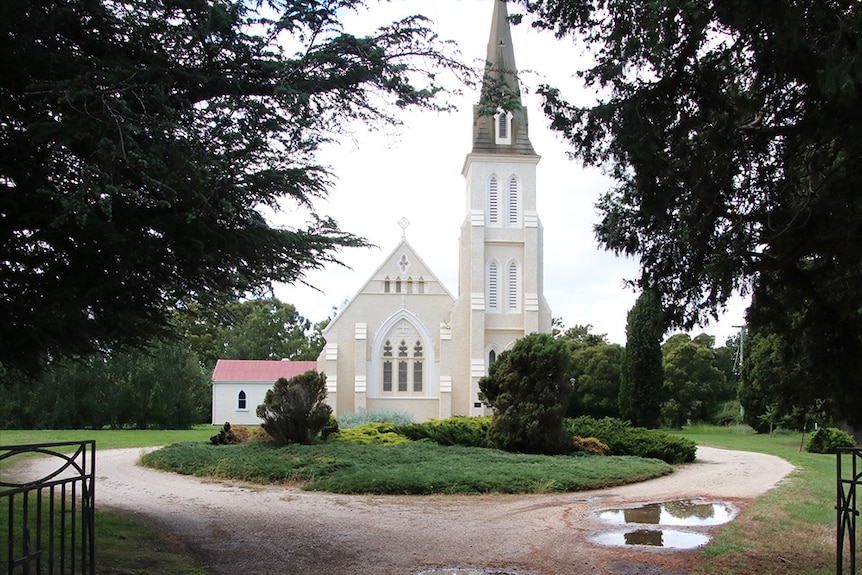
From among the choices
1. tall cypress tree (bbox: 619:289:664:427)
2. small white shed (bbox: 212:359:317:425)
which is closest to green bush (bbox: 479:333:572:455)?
tall cypress tree (bbox: 619:289:664:427)

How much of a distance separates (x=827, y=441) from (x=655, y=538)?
1576cm

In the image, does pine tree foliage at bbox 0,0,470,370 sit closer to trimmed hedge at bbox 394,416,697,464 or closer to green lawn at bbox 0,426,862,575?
green lawn at bbox 0,426,862,575

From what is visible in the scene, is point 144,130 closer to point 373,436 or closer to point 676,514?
point 676,514

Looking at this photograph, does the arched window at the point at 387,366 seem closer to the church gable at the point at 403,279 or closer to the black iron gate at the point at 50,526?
the church gable at the point at 403,279

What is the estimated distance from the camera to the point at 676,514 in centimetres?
1166

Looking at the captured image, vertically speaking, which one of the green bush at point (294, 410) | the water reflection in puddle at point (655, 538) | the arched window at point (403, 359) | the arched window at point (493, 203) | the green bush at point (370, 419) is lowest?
the green bush at point (370, 419)

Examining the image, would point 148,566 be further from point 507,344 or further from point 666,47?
point 507,344

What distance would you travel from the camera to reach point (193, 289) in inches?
356

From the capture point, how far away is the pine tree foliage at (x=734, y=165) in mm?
6578

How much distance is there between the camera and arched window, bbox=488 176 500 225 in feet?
130

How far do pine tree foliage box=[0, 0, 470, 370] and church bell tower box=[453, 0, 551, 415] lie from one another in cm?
3032

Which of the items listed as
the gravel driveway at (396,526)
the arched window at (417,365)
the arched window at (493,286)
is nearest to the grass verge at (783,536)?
the gravel driveway at (396,526)

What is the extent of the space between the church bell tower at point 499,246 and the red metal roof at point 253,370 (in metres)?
14.1

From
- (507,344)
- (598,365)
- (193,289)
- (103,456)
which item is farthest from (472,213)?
(193,289)
